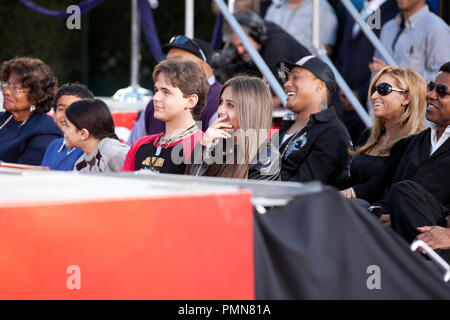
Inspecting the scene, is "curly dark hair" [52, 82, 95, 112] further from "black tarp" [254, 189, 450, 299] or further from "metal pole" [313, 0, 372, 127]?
"black tarp" [254, 189, 450, 299]

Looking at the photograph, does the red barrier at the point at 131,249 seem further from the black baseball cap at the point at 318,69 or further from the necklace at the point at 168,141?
the black baseball cap at the point at 318,69

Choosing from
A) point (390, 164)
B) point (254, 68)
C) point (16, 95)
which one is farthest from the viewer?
point (254, 68)

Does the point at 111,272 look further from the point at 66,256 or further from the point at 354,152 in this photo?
the point at 354,152

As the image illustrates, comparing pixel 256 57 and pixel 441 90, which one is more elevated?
pixel 256 57

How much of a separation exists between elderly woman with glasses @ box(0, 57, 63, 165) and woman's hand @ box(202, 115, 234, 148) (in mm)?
1998

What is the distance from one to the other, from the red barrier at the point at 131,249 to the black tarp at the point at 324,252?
8cm

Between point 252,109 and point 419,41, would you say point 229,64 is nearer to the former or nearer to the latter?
point 419,41

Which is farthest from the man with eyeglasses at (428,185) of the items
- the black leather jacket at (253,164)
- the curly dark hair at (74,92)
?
the curly dark hair at (74,92)

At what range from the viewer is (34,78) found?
A: 5.25 m

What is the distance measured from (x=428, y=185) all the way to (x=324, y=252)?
1.54 metres

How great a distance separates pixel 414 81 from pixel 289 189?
216 centimetres

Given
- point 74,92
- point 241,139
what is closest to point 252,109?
point 241,139

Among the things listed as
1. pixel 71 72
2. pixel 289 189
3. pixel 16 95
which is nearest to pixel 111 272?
pixel 289 189
